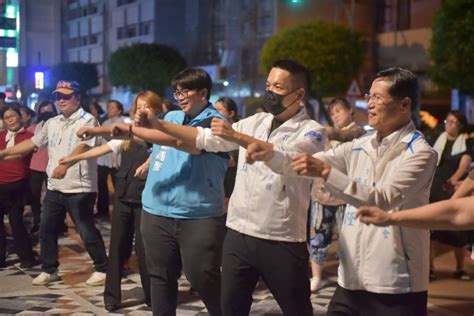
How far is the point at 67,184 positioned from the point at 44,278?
3.27 ft

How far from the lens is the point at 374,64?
3688 centimetres

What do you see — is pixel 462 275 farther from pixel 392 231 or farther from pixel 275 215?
pixel 392 231

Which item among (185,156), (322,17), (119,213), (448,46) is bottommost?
(119,213)

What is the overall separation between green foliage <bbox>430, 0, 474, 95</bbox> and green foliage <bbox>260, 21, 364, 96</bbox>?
8434mm

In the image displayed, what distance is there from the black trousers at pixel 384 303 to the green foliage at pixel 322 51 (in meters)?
28.5

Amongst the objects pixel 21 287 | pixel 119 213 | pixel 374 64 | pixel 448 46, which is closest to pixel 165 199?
pixel 119 213

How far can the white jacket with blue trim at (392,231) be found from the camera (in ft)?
9.88

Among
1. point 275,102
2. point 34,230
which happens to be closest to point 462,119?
point 275,102

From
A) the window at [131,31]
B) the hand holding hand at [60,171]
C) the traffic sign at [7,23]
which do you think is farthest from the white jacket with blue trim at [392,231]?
the window at [131,31]

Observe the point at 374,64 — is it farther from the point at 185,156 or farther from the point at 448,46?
the point at 185,156

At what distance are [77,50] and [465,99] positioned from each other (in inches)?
1486

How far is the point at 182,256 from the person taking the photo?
4.46m

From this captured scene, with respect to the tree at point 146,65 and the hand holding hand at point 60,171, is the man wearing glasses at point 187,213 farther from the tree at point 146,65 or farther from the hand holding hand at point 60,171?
the tree at point 146,65

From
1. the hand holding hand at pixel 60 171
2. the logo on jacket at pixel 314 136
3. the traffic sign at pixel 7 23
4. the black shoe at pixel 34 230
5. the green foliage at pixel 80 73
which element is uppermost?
the green foliage at pixel 80 73
